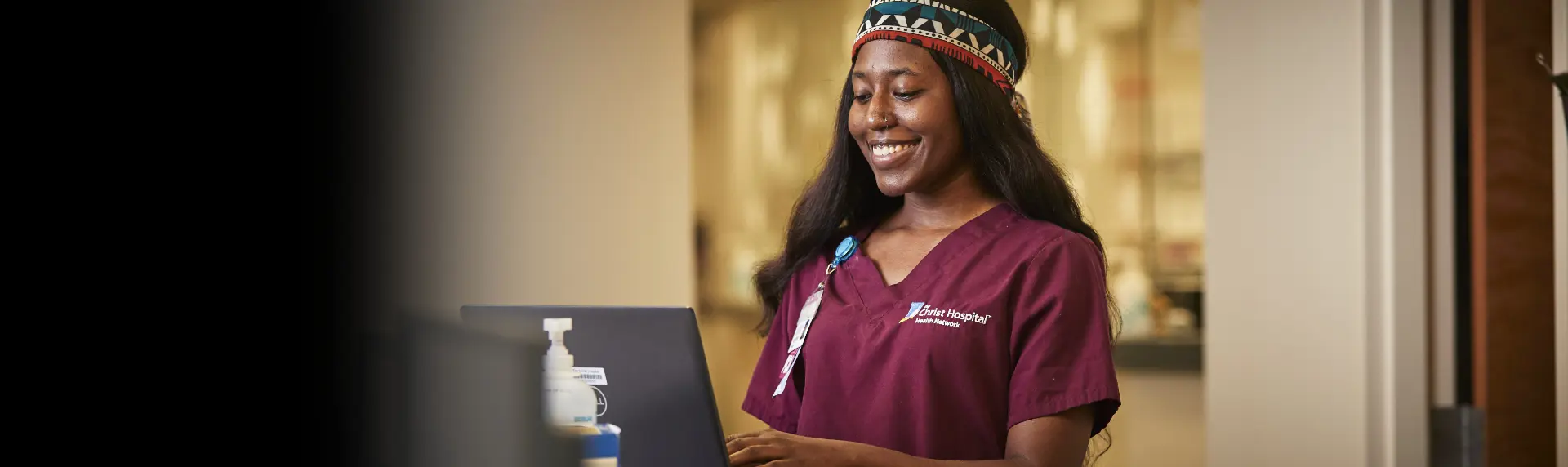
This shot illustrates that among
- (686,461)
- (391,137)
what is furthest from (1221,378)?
(391,137)

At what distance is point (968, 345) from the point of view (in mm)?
1219

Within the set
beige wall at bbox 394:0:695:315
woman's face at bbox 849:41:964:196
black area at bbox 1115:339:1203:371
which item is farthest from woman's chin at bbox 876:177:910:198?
black area at bbox 1115:339:1203:371

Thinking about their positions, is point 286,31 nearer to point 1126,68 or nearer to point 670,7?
point 670,7

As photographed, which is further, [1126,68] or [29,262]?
[1126,68]

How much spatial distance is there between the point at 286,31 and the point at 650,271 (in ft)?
8.94

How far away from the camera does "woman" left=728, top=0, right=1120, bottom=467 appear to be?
1181mm

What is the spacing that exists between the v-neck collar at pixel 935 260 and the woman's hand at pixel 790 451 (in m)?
0.25

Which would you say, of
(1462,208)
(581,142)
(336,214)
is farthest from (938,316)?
(1462,208)

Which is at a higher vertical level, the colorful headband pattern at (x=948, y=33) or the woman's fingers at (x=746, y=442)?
the colorful headband pattern at (x=948, y=33)

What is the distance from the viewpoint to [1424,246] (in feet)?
7.73

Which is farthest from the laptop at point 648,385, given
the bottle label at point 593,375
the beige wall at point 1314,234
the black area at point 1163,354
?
the black area at point 1163,354

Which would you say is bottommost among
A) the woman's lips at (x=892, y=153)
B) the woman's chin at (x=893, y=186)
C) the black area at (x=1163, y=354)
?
the black area at (x=1163, y=354)

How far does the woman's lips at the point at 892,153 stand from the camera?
131 cm

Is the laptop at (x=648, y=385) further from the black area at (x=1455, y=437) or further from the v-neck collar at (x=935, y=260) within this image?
the black area at (x=1455, y=437)
